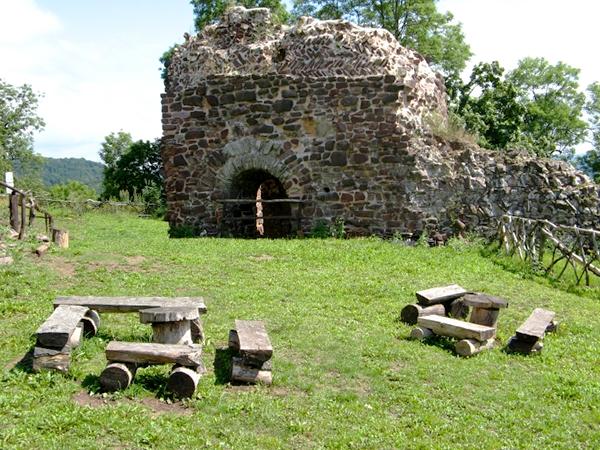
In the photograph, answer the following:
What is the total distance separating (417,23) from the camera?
113 feet

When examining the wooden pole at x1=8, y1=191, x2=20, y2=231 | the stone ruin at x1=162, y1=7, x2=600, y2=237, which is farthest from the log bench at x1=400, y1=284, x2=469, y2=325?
the wooden pole at x1=8, y1=191, x2=20, y2=231

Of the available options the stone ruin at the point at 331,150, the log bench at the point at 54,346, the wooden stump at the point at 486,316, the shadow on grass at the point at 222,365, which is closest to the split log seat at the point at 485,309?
the wooden stump at the point at 486,316

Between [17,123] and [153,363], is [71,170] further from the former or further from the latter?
[153,363]

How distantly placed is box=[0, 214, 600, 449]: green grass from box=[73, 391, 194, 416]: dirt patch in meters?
0.02

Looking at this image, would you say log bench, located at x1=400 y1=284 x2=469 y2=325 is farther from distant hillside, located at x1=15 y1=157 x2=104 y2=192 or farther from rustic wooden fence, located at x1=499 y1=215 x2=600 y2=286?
distant hillside, located at x1=15 y1=157 x2=104 y2=192

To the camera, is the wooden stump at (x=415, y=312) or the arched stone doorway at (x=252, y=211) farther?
the arched stone doorway at (x=252, y=211)

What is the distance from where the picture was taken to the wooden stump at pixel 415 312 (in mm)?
7418

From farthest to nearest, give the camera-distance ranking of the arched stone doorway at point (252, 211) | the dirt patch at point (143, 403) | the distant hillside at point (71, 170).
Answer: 1. the distant hillside at point (71, 170)
2. the arched stone doorway at point (252, 211)
3. the dirt patch at point (143, 403)

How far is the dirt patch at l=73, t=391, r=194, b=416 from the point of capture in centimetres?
481

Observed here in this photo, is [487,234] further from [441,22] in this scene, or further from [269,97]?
[441,22]

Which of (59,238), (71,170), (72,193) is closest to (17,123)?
(72,193)

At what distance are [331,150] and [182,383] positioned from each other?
9.77m

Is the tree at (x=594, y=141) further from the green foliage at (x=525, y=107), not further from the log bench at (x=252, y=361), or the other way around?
the log bench at (x=252, y=361)

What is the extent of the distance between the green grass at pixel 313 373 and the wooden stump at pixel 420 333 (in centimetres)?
15
